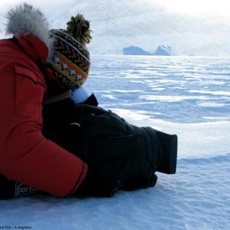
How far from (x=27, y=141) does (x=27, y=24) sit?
1.30 feet

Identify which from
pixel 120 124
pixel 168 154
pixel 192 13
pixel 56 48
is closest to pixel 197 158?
pixel 168 154

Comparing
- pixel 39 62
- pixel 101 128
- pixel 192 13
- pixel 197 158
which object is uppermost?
pixel 192 13

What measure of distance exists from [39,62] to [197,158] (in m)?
0.96

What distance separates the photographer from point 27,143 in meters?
1.02

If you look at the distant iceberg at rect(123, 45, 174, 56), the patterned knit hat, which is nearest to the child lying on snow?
the patterned knit hat

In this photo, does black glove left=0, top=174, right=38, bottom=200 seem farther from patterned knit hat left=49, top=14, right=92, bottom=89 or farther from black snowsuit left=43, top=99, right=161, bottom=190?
patterned knit hat left=49, top=14, right=92, bottom=89

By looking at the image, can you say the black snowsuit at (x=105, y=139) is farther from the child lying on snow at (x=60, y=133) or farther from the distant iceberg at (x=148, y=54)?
the distant iceberg at (x=148, y=54)

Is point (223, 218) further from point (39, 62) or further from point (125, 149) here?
point (39, 62)

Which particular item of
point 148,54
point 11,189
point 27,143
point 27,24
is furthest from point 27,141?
point 148,54

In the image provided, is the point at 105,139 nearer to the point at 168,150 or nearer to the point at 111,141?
the point at 111,141

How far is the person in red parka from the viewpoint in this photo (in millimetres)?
1018

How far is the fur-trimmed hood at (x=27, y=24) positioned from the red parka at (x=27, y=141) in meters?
0.09

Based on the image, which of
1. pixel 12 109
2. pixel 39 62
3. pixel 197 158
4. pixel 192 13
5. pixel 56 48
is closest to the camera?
pixel 12 109

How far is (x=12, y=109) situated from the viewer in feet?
3.32
